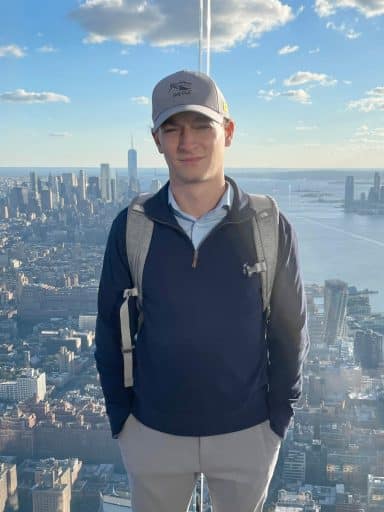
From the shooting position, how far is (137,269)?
830 mm

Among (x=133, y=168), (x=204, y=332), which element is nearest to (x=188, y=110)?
(x=204, y=332)

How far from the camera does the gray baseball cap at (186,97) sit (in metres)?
0.77

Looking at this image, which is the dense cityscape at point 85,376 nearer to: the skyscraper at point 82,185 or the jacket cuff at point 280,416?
the skyscraper at point 82,185

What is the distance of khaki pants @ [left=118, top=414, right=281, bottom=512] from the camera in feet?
2.79

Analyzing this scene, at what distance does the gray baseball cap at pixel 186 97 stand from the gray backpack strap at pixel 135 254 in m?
0.15

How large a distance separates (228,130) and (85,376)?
2.24 m

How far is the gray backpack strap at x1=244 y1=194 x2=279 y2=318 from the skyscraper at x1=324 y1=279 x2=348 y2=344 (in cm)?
164

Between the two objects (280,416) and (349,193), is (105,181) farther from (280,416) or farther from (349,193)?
(280,416)

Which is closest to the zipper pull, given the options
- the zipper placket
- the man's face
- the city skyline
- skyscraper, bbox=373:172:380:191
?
the zipper placket

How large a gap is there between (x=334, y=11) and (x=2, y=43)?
1721mm

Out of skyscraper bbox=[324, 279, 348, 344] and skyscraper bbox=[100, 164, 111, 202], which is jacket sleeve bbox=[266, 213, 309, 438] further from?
skyscraper bbox=[100, 164, 111, 202]

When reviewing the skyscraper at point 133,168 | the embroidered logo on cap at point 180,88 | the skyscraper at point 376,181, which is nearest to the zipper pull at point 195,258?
the embroidered logo on cap at point 180,88

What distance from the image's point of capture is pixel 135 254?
0.83 meters

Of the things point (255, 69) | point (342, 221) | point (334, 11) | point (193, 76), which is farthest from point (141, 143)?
point (342, 221)
